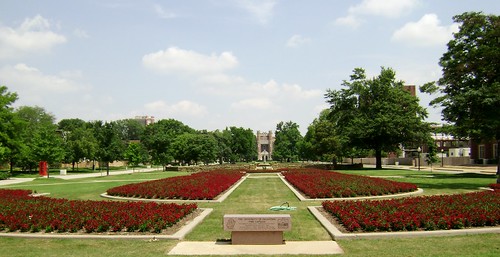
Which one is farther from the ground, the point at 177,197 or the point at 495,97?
the point at 495,97

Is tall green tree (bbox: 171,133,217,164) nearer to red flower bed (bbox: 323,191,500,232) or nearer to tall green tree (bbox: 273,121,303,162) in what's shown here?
tall green tree (bbox: 273,121,303,162)

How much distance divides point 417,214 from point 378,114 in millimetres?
43803

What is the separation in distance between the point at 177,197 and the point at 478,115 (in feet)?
61.0

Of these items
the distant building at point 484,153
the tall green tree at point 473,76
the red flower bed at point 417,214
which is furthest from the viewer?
the distant building at point 484,153

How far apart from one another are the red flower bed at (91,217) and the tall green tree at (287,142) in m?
106

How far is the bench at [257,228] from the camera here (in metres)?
9.87

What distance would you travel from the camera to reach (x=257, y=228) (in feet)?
32.5

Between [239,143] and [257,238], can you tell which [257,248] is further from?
[239,143]

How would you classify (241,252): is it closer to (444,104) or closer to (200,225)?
(200,225)

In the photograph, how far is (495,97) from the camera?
24.6 meters

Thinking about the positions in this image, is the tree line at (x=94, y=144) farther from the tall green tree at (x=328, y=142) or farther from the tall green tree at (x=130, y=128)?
the tall green tree at (x=130, y=128)

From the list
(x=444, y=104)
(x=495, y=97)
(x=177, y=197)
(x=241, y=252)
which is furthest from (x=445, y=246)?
(x=444, y=104)

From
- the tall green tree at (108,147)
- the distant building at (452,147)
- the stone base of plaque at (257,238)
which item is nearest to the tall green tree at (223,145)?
the distant building at (452,147)

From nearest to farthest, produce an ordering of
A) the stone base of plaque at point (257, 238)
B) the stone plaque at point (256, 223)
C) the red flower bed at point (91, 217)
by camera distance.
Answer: the stone plaque at point (256, 223) < the stone base of plaque at point (257, 238) < the red flower bed at point (91, 217)
